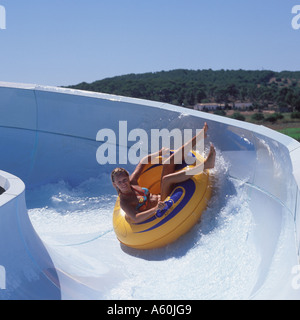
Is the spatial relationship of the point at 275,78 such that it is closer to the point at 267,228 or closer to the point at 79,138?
the point at 79,138

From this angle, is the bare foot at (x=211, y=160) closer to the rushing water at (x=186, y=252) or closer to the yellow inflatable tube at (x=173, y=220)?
the yellow inflatable tube at (x=173, y=220)

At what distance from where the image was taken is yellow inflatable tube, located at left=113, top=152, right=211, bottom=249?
2.73 metres

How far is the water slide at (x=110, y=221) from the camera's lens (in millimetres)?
2059

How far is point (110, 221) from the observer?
3391mm

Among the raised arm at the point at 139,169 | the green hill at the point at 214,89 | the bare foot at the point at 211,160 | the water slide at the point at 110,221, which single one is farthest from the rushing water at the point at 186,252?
the green hill at the point at 214,89

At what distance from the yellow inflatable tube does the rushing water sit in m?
0.05

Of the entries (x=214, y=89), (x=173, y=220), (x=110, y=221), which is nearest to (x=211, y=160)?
(x=173, y=220)

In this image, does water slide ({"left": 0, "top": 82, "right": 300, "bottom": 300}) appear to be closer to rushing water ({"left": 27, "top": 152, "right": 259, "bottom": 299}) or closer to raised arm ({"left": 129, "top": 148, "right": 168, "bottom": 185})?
rushing water ({"left": 27, "top": 152, "right": 259, "bottom": 299})

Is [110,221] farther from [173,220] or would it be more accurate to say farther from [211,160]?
[211,160]

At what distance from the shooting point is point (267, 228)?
2.35 m

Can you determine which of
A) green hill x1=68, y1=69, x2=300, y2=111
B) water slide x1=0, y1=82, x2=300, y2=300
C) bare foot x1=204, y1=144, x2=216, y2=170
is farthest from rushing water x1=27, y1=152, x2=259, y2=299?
green hill x1=68, y1=69, x2=300, y2=111

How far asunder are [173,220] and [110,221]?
819mm
